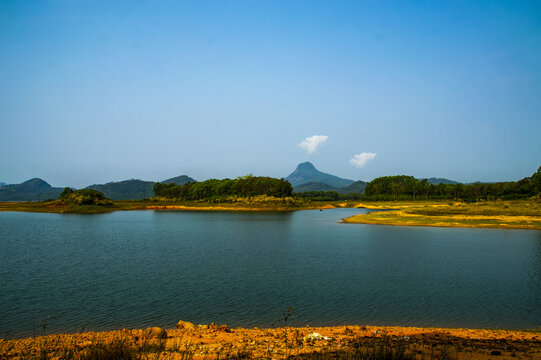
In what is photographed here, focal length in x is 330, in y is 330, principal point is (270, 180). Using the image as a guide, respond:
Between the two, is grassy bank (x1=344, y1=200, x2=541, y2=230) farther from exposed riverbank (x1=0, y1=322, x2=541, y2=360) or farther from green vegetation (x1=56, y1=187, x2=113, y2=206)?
green vegetation (x1=56, y1=187, x2=113, y2=206)

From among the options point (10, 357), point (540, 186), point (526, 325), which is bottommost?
point (526, 325)

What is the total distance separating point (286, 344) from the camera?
34.8ft

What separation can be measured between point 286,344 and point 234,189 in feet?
487

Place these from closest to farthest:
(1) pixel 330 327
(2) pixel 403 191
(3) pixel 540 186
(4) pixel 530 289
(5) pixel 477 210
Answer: (1) pixel 330 327 < (4) pixel 530 289 < (5) pixel 477 210 < (3) pixel 540 186 < (2) pixel 403 191

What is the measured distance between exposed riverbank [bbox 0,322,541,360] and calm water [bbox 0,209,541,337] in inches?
89.8

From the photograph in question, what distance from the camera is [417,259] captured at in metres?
29.1

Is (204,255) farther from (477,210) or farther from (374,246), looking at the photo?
(477,210)

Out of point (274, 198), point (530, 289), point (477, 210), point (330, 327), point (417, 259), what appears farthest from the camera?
point (274, 198)

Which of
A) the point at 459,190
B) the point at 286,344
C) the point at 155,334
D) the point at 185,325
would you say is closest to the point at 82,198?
the point at 185,325

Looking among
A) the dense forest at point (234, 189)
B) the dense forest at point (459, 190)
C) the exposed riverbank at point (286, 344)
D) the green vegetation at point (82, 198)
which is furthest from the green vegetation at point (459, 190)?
the green vegetation at point (82, 198)

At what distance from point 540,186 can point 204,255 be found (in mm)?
143042

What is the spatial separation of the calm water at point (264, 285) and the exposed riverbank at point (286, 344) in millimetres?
2281

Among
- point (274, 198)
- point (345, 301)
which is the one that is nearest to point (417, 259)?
point (345, 301)

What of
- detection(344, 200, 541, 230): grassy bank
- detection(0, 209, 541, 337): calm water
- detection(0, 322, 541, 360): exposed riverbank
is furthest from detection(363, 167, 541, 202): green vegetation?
detection(0, 322, 541, 360): exposed riverbank
